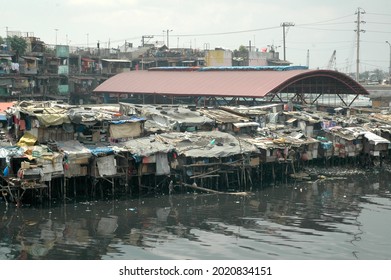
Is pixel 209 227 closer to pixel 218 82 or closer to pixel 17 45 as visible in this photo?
pixel 218 82

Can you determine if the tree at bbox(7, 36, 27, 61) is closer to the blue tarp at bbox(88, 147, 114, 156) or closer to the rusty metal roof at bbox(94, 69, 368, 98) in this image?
the rusty metal roof at bbox(94, 69, 368, 98)

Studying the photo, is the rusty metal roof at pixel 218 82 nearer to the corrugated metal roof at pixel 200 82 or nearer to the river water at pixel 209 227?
the corrugated metal roof at pixel 200 82

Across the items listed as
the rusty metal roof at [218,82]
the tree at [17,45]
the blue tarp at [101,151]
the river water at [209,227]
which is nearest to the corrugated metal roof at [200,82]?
the rusty metal roof at [218,82]

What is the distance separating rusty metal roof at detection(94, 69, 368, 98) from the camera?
41.3 meters

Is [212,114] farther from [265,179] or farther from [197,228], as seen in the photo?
[197,228]

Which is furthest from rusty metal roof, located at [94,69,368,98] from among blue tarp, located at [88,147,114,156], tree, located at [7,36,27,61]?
blue tarp, located at [88,147,114,156]

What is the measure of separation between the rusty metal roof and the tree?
23.5 feet

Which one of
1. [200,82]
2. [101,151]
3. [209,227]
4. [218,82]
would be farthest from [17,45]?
[209,227]

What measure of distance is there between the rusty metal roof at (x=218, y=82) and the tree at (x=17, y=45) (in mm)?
7175

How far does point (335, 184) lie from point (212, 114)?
812 centimetres

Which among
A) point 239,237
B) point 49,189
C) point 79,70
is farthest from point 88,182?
point 79,70

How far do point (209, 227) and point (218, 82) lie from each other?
24986 mm

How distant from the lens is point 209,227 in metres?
21.7

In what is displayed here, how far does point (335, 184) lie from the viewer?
30828 millimetres
